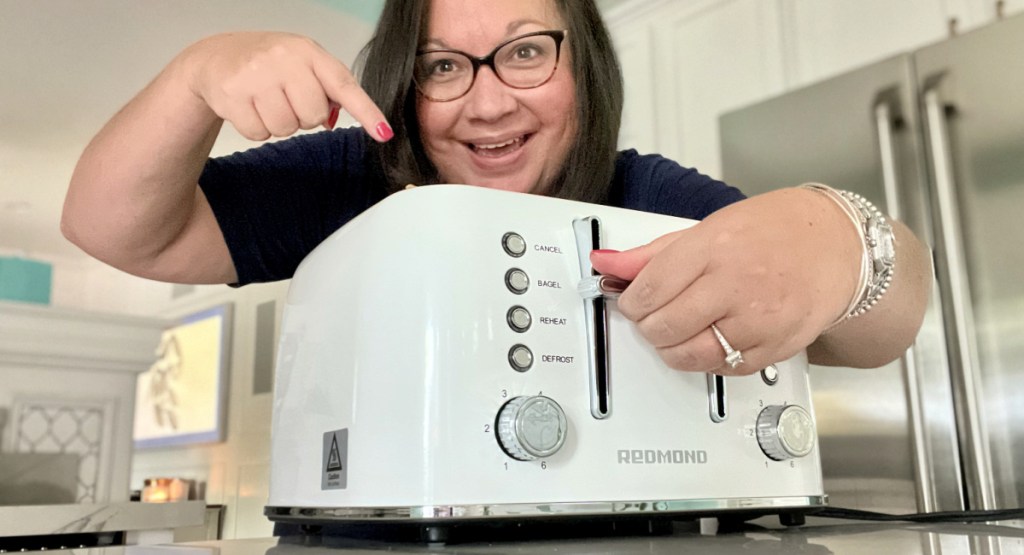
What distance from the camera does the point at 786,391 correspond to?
2.11 ft

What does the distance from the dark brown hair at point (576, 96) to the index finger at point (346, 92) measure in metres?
0.24

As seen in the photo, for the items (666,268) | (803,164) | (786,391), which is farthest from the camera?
(803,164)

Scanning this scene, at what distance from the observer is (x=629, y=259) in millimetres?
537

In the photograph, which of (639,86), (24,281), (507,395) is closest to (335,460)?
(507,395)

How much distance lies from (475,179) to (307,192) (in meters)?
0.17

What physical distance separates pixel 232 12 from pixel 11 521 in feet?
5.12

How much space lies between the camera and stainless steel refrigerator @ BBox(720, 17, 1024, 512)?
58.0 inches

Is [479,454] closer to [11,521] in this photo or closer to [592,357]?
[592,357]

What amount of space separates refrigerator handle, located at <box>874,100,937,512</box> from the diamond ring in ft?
3.59

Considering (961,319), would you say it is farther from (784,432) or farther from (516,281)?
(516,281)

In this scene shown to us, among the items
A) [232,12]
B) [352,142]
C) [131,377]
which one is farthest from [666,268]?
[232,12]

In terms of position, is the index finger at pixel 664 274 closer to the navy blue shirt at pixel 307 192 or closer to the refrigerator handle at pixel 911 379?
the navy blue shirt at pixel 307 192

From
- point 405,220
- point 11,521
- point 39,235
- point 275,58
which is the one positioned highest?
point 39,235

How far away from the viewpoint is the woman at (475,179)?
1.70 ft
